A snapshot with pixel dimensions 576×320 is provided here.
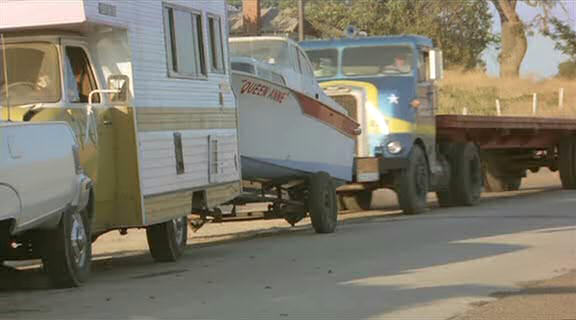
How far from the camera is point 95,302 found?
9.80 m

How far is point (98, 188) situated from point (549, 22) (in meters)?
50.6

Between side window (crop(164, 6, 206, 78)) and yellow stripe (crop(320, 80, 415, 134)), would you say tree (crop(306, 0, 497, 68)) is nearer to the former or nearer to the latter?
yellow stripe (crop(320, 80, 415, 134))

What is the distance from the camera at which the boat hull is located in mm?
15938

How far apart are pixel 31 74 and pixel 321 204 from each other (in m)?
6.38

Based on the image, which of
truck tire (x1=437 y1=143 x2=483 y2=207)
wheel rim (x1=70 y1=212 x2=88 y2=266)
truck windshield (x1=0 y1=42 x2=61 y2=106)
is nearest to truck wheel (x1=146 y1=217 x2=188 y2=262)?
wheel rim (x1=70 y1=212 x2=88 y2=266)

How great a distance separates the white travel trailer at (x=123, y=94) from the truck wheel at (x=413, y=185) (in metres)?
7.76

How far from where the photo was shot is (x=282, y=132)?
650 inches

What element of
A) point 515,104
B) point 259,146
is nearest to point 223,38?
point 259,146

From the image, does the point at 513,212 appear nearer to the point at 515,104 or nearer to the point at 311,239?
the point at 311,239

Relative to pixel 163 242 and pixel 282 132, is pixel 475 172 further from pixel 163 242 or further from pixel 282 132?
pixel 163 242

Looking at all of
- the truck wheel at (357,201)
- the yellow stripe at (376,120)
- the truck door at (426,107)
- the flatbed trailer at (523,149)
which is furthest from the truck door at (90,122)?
the flatbed trailer at (523,149)

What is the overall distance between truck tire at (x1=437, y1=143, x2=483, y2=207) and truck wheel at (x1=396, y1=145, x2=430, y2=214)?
1592 millimetres

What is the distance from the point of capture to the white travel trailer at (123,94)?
448 inches

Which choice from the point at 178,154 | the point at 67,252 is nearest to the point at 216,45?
the point at 178,154
